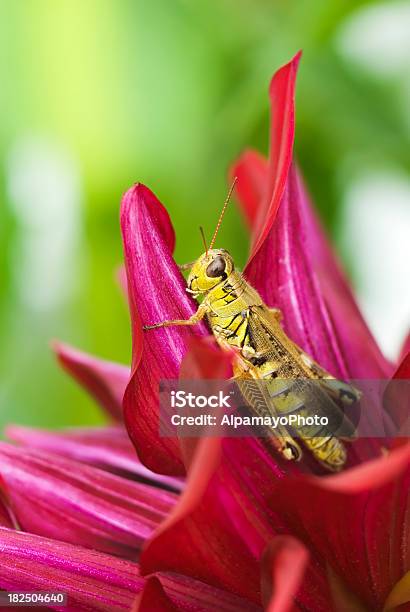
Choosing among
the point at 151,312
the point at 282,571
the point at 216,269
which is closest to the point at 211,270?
the point at 216,269

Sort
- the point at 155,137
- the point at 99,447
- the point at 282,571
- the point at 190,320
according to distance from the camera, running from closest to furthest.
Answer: the point at 282,571 → the point at 190,320 → the point at 99,447 → the point at 155,137

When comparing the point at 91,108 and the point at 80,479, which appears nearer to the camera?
the point at 80,479

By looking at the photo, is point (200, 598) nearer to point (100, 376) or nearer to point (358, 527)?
point (358, 527)

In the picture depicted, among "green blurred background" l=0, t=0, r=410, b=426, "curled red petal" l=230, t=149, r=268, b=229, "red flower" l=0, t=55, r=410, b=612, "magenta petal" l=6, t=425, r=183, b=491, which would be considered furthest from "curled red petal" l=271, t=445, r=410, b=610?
"green blurred background" l=0, t=0, r=410, b=426

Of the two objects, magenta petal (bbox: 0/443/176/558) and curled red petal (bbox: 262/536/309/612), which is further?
magenta petal (bbox: 0/443/176/558)

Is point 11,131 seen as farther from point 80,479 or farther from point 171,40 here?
point 80,479

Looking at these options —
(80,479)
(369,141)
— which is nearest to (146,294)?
(80,479)

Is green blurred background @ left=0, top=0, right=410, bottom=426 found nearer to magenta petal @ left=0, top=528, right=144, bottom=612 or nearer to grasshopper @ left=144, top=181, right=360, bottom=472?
grasshopper @ left=144, top=181, right=360, bottom=472
